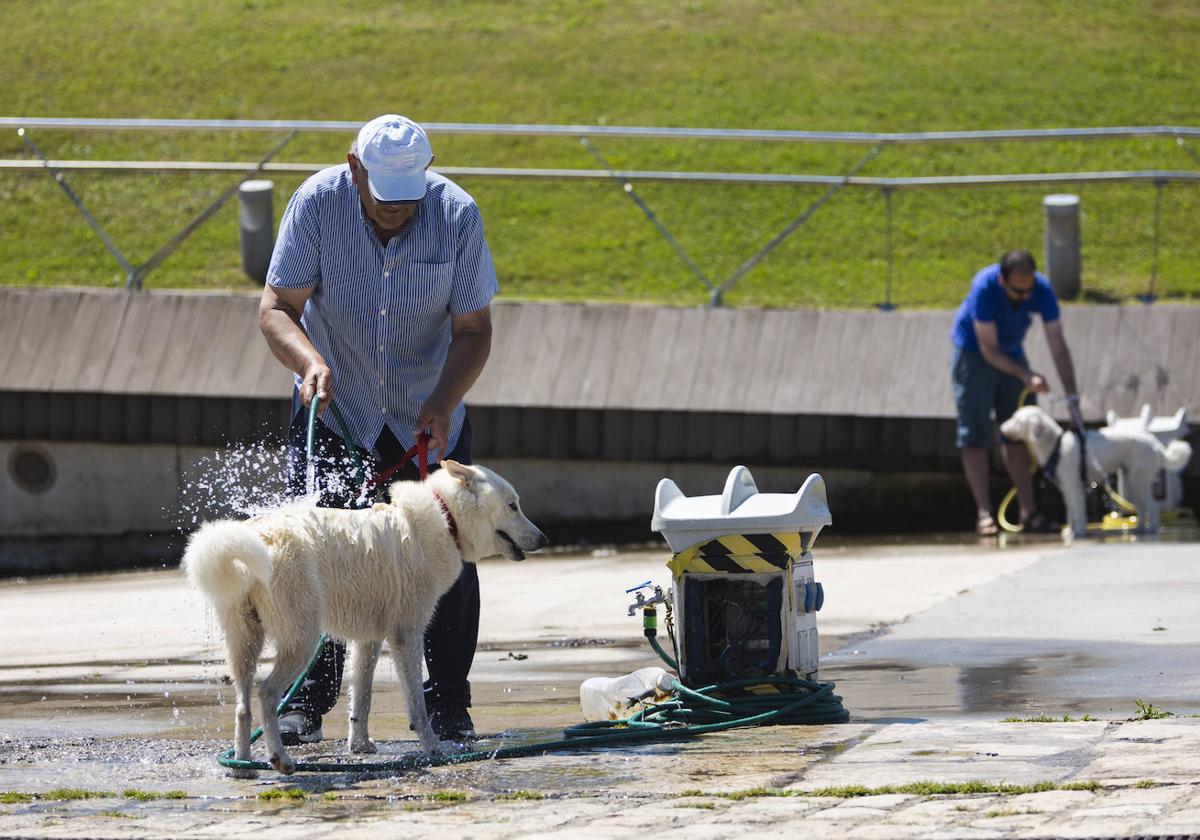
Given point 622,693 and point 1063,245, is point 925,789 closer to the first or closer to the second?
point 622,693

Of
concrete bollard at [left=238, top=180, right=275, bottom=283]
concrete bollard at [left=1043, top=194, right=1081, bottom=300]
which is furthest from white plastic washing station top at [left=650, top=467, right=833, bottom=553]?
concrete bollard at [left=238, top=180, right=275, bottom=283]

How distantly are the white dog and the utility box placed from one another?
6518 mm

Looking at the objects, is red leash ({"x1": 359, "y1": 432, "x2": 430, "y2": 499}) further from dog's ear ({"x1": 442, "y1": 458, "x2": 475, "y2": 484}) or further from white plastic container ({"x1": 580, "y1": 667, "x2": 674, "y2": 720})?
white plastic container ({"x1": 580, "y1": 667, "x2": 674, "y2": 720})

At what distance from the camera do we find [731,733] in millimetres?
6402

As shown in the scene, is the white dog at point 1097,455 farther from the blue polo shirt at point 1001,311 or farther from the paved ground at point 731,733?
the paved ground at point 731,733

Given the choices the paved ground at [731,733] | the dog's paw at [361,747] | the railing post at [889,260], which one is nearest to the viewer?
the paved ground at [731,733]

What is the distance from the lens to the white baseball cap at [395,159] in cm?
638

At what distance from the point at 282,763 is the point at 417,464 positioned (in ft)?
4.61

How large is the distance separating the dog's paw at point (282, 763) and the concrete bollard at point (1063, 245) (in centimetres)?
1032

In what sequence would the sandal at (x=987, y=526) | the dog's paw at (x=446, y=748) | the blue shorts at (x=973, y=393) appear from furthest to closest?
the sandal at (x=987, y=526) < the blue shorts at (x=973, y=393) < the dog's paw at (x=446, y=748)

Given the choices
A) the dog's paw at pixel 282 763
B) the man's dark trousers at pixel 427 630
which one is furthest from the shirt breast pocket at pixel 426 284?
the dog's paw at pixel 282 763

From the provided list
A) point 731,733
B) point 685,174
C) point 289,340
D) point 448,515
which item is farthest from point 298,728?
point 685,174

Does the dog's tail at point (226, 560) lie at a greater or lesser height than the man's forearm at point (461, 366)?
lesser

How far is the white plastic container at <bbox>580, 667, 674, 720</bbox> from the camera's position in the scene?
679 cm
